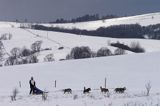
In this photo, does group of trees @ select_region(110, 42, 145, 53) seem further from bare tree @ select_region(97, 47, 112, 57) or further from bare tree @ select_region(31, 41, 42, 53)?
bare tree @ select_region(31, 41, 42, 53)

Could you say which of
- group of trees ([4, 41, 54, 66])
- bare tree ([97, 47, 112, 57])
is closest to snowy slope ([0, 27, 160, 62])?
bare tree ([97, 47, 112, 57])

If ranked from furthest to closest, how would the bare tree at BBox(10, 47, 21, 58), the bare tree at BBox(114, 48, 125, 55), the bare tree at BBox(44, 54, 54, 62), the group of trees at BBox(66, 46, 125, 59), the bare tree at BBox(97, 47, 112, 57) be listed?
1. the bare tree at BBox(10, 47, 21, 58)
2. the bare tree at BBox(97, 47, 112, 57)
3. the group of trees at BBox(66, 46, 125, 59)
4. the bare tree at BBox(114, 48, 125, 55)
5. the bare tree at BBox(44, 54, 54, 62)

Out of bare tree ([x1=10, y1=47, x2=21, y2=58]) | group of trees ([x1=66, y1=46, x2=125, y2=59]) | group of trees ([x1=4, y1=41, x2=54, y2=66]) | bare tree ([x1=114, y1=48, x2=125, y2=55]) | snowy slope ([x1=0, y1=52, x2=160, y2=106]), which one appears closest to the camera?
snowy slope ([x1=0, y1=52, x2=160, y2=106])

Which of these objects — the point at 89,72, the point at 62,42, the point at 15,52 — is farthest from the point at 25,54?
the point at 89,72

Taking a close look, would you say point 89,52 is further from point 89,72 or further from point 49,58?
point 89,72

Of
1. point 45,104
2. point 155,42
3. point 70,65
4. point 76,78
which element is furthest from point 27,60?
point 45,104

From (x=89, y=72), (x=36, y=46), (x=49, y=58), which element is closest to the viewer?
(x=89, y=72)

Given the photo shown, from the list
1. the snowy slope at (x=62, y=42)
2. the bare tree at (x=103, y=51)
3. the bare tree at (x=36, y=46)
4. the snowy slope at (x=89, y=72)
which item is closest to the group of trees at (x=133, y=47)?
the snowy slope at (x=62, y=42)

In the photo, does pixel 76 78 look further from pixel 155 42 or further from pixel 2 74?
pixel 155 42

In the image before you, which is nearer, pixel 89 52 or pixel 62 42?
pixel 89 52

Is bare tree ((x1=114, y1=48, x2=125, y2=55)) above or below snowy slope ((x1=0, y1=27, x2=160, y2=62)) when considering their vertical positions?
below

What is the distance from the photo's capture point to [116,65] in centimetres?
5694

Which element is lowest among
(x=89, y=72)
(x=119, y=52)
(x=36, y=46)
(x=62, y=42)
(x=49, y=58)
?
(x=49, y=58)

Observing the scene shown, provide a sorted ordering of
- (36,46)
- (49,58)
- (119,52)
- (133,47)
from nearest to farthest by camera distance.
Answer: (49,58)
(119,52)
(133,47)
(36,46)
